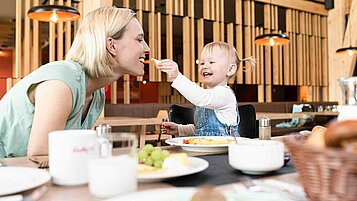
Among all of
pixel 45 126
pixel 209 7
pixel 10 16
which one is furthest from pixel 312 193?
pixel 10 16

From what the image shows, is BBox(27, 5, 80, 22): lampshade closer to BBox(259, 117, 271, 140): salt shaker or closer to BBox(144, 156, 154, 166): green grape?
BBox(259, 117, 271, 140): salt shaker

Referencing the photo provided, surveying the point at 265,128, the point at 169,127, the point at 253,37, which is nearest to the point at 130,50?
the point at 169,127

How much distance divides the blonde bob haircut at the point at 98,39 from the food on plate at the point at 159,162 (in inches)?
27.5

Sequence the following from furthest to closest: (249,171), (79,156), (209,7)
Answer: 1. (209,7)
2. (249,171)
3. (79,156)

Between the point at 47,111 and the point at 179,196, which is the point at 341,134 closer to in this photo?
the point at 179,196

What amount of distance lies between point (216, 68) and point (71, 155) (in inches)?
69.7

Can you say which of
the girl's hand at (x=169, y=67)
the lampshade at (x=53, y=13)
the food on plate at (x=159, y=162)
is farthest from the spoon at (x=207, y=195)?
the lampshade at (x=53, y=13)

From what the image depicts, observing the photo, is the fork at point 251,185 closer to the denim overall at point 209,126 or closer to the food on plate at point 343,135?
the food on plate at point 343,135

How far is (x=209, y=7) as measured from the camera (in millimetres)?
7559

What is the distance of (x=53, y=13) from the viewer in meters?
3.93

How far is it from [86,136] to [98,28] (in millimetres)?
872

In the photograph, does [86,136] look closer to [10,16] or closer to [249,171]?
[249,171]

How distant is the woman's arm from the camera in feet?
3.95

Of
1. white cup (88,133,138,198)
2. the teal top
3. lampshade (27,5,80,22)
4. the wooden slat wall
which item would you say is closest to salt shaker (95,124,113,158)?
white cup (88,133,138,198)
